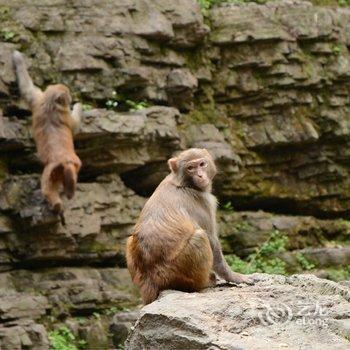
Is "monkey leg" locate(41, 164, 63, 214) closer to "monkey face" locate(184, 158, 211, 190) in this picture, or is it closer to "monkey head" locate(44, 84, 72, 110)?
"monkey head" locate(44, 84, 72, 110)

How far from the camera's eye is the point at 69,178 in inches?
565

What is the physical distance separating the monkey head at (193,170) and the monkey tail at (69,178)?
19.3 ft

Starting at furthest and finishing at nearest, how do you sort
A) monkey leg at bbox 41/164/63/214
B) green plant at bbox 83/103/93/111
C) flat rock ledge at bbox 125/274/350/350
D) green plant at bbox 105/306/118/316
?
green plant at bbox 83/103/93/111, green plant at bbox 105/306/118/316, monkey leg at bbox 41/164/63/214, flat rock ledge at bbox 125/274/350/350

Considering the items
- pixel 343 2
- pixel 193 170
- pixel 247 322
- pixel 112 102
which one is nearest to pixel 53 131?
pixel 112 102

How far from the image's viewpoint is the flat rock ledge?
6.27 metres

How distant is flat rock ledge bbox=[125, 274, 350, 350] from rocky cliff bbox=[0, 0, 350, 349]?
653cm

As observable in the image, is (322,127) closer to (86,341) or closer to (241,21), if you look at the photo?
(241,21)

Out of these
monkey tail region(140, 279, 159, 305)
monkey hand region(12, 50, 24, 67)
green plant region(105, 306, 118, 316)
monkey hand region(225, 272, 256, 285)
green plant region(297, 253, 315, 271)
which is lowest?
green plant region(105, 306, 118, 316)

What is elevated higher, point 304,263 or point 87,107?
point 87,107

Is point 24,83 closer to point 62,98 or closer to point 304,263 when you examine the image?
point 62,98

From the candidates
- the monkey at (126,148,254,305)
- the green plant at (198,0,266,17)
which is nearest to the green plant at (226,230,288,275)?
the green plant at (198,0,266,17)

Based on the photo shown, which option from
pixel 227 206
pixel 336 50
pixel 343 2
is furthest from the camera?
pixel 343 2

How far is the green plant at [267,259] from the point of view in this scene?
1570 centimetres

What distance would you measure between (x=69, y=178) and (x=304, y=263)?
4421 millimetres
